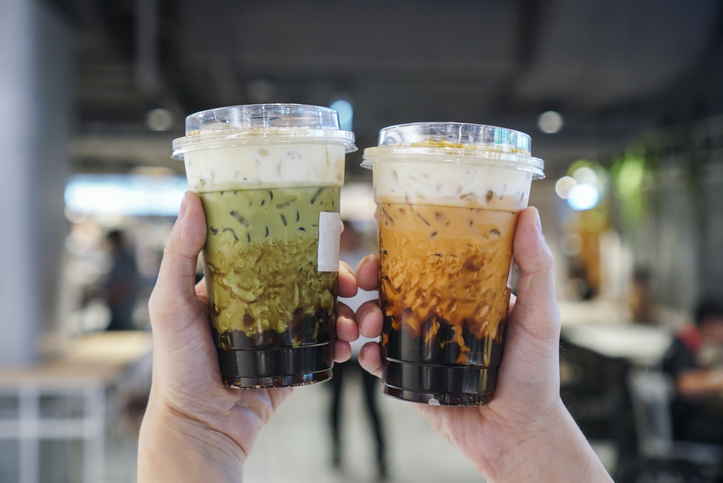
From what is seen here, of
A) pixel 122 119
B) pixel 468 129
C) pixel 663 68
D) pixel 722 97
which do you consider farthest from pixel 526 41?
pixel 122 119

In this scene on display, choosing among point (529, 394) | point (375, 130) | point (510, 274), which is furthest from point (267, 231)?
point (375, 130)

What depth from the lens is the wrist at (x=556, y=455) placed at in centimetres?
101

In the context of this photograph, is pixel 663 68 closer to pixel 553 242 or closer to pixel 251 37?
pixel 251 37

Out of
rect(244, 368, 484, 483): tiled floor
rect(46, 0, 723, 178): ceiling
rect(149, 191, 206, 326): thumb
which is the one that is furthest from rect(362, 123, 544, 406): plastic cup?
rect(46, 0, 723, 178): ceiling

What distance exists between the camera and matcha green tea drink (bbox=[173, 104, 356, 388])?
3.08 feet

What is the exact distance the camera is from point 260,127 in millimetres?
965

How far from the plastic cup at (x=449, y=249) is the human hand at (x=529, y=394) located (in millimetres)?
31

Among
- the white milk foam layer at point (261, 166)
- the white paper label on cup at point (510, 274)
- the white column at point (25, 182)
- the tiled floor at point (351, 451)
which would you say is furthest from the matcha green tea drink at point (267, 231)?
the tiled floor at point (351, 451)

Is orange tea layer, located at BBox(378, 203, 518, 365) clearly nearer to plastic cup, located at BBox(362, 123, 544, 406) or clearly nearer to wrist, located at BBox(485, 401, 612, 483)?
plastic cup, located at BBox(362, 123, 544, 406)

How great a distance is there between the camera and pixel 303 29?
5.03 m

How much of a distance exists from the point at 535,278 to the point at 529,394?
0.21m

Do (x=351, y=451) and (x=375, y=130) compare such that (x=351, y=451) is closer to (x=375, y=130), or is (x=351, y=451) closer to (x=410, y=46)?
(x=410, y=46)

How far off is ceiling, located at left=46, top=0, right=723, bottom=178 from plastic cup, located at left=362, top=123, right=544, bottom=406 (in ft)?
13.4

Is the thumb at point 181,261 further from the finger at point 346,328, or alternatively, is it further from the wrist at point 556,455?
the wrist at point 556,455
